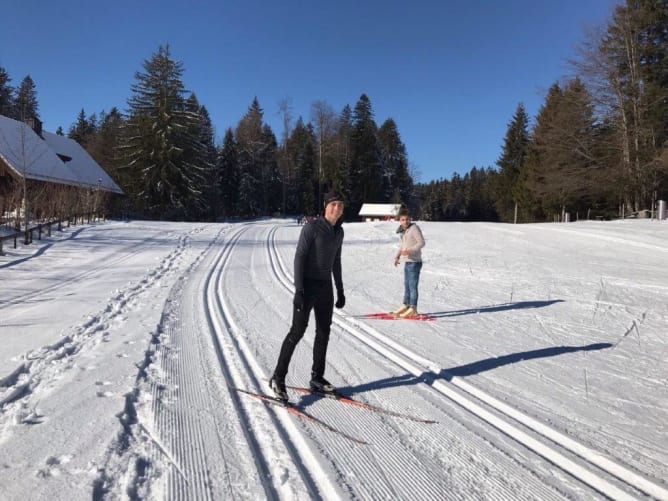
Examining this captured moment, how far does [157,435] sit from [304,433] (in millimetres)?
1091

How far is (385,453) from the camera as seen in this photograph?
3.14m

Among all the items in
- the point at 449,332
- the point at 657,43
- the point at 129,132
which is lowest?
the point at 449,332

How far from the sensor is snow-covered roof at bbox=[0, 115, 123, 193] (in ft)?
86.4

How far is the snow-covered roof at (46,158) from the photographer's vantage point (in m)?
26.3

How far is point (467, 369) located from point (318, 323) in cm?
201

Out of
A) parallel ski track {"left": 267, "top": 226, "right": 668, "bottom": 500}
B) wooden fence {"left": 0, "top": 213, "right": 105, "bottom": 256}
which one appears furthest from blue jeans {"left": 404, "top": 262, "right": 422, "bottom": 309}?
wooden fence {"left": 0, "top": 213, "right": 105, "bottom": 256}

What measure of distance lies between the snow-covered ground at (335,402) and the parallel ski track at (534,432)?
0.02 m

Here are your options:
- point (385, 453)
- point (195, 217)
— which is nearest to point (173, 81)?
point (195, 217)

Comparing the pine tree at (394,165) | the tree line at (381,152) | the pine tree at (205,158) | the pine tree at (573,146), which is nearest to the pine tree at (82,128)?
the tree line at (381,152)

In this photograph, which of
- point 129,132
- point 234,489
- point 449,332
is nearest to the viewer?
point 234,489

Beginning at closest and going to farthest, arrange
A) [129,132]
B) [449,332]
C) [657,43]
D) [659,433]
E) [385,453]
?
[385,453], [659,433], [449,332], [657,43], [129,132]

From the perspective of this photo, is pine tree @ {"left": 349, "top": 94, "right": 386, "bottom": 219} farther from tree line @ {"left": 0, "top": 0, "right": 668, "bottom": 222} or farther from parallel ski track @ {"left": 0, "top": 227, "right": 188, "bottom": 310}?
parallel ski track @ {"left": 0, "top": 227, "right": 188, "bottom": 310}

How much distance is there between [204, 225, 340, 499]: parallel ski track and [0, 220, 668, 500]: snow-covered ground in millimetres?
17

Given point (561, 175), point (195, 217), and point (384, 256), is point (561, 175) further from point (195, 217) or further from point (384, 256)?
point (195, 217)
